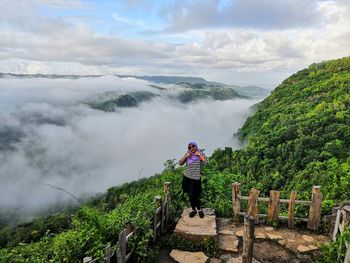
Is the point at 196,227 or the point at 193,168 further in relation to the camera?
the point at 193,168

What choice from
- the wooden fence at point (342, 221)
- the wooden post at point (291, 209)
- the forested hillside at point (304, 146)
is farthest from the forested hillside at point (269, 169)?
the wooden fence at point (342, 221)

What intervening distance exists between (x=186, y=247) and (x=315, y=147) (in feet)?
83.1

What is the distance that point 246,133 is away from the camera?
5016cm

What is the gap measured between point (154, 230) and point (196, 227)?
1.06 metres

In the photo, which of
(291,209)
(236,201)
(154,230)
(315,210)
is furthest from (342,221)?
(154,230)

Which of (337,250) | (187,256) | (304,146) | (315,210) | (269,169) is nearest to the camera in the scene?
(337,250)

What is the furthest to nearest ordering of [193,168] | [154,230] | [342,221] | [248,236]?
[193,168], [154,230], [342,221], [248,236]

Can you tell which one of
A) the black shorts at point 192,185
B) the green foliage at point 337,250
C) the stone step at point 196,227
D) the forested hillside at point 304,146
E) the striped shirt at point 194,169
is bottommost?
the forested hillside at point 304,146

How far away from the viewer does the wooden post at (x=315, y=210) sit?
27.3 ft

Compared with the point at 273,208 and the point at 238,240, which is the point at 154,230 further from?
the point at 273,208

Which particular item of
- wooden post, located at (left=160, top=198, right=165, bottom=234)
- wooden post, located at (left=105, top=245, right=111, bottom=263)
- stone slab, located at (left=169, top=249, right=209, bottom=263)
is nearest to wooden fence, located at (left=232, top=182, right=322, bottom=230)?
stone slab, located at (left=169, top=249, right=209, bottom=263)

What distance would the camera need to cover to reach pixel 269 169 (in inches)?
1200

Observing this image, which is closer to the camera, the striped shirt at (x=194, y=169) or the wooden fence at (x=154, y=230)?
the wooden fence at (x=154, y=230)

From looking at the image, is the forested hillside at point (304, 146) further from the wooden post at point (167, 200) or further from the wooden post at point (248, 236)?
the wooden post at point (248, 236)
